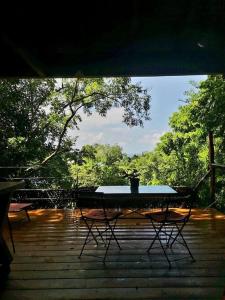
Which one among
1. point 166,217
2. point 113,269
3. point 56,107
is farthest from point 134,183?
point 56,107

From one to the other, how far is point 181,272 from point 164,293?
51cm

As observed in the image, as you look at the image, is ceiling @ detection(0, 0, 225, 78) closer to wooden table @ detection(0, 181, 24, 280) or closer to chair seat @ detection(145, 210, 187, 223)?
wooden table @ detection(0, 181, 24, 280)

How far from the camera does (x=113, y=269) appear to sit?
3238 millimetres

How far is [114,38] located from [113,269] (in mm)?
2248

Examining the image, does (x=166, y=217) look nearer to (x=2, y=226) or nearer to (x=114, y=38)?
(x=2, y=226)

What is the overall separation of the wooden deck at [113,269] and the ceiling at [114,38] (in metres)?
2.07

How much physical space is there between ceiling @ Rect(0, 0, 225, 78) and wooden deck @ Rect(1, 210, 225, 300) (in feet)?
6.78

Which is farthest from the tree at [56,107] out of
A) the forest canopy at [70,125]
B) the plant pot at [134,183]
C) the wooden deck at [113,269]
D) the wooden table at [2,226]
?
the wooden table at [2,226]

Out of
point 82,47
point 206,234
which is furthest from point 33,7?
point 206,234

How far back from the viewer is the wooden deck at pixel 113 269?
270 centimetres

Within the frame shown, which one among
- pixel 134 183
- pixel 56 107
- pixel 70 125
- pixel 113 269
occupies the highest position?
pixel 56 107

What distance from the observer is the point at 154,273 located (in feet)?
10.2

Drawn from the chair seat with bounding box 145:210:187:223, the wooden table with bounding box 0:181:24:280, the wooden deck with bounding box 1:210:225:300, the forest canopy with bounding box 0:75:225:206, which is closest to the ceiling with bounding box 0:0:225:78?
the wooden table with bounding box 0:181:24:280

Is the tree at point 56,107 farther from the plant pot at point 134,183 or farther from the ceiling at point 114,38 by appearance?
the plant pot at point 134,183
